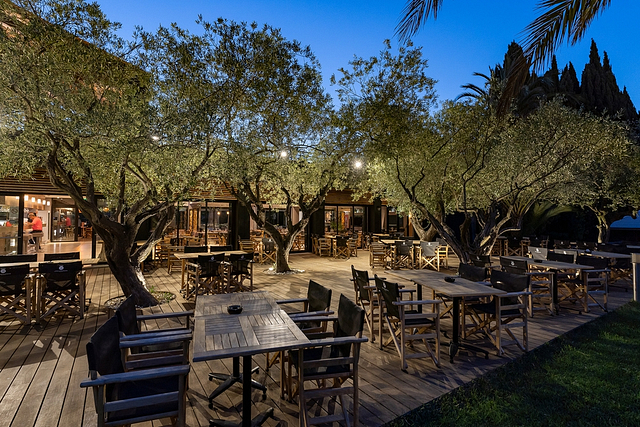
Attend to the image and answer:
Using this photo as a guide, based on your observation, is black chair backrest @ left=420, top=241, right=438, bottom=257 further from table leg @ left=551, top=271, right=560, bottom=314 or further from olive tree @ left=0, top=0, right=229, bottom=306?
olive tree @ left=0, top=0, right=229, bottom=306

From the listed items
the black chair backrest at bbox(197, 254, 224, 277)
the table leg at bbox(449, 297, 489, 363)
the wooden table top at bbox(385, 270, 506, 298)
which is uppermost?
the wooden table top at bbox(385, 270, 506, 298)

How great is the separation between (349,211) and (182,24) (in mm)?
12928

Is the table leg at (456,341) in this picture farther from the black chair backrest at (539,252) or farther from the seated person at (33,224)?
the seated person at (33,224)

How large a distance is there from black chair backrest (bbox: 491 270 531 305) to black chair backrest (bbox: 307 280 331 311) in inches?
102

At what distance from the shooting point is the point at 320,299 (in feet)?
11.3

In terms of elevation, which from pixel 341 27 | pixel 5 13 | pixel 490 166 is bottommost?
pixel 490 166

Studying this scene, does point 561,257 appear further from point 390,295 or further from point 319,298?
point 319,298

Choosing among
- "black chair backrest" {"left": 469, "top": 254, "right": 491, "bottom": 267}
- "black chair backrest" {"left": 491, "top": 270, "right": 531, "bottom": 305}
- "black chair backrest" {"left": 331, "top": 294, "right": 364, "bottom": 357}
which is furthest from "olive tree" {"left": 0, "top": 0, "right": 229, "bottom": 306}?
"black chair backrest" {"left": 469, "top": 254, "right": 491, "bottom": 267}

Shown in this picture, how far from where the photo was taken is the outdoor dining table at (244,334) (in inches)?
82.7

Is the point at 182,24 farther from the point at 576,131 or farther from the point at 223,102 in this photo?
the point at 576,131

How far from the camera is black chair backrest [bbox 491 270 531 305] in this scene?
421 centimetres

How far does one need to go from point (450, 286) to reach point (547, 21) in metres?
3.19

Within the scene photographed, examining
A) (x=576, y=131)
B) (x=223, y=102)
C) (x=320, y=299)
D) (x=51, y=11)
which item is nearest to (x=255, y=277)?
(x=223, y=102)

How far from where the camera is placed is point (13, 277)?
4.77 metres
